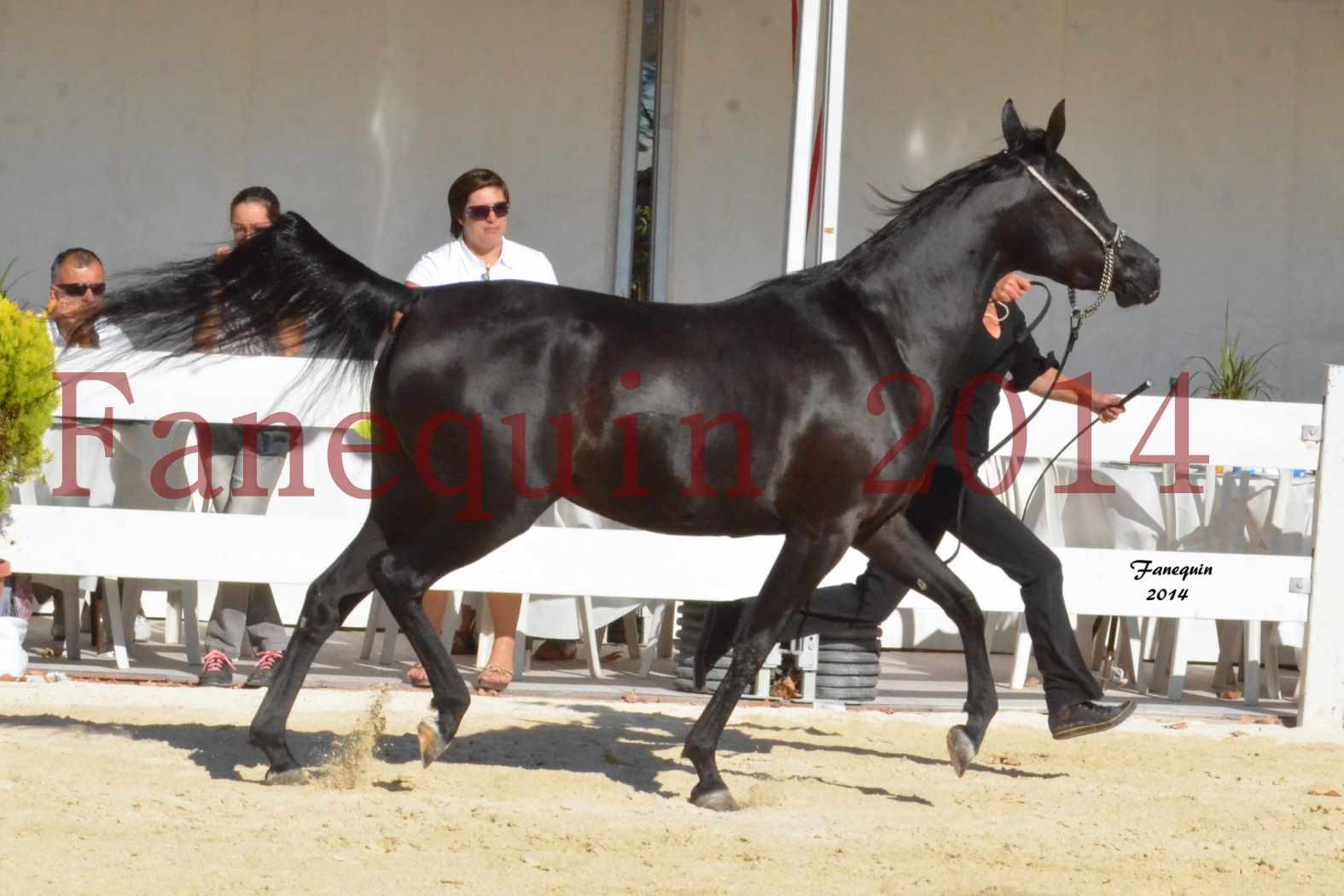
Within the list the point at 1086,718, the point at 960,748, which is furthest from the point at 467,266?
the point at 1086,718

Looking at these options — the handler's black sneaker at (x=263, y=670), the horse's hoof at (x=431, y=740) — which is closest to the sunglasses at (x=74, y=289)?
the handler's black sneaker at (x=263, y=670)

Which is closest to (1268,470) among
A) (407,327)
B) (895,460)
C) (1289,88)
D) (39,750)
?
(1289,88)

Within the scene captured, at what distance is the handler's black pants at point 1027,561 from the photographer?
525 centimetres

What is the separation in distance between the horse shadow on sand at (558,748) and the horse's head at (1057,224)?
165cm

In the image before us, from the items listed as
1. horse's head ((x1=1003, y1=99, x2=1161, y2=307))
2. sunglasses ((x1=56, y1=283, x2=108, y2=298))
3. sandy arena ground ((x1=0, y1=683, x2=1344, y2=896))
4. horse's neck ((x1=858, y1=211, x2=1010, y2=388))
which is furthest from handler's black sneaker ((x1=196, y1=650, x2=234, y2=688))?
horse's head ((x1=1003, y1=99, x2=1161, y2=307))

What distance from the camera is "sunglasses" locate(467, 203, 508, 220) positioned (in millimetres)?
6500

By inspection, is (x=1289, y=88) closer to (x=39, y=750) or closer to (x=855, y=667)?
(x=855, y=667)

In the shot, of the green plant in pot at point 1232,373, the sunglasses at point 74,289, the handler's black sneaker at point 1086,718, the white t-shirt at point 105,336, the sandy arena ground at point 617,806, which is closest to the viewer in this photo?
the sandy arena ground at point 617,806

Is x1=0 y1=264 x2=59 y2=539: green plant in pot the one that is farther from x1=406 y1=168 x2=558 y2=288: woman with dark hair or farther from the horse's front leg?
the horse's front leg

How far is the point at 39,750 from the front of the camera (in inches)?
190

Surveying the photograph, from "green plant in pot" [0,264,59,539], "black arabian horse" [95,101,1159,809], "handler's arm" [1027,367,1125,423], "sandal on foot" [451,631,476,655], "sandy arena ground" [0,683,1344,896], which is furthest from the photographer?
"sandal on foot" [451,631,476,655]

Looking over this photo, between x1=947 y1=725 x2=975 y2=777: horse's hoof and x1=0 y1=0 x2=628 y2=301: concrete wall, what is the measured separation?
5090mm

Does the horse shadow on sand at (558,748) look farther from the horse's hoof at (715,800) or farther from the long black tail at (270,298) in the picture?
the long black tail at (270,298)

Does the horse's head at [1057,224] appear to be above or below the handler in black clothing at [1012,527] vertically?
above
